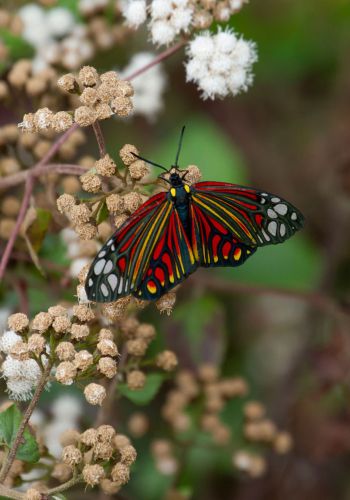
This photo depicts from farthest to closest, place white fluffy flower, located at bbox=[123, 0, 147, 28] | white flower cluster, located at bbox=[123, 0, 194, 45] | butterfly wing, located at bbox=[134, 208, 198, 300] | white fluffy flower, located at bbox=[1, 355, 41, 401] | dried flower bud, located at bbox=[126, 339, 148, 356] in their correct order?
white fluffy flower, located at bbox=[123, 0, 147, 28] < white flower cluster, located at bbox=[123, 0, 194, 45] < dried flower bud, located at bbox=[126, 339, 148, 356] < white fluffy flower, located at bbox=[1, 355, 41, 401] < butterfly wing, located at bbox=[134, 208, 198, 300]

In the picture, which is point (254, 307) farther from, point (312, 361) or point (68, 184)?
point (68, 184)

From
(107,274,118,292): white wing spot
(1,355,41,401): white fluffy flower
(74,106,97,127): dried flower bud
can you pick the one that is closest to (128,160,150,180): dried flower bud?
(74,106,97,127): dried flower bud

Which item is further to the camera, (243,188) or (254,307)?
(254,307)

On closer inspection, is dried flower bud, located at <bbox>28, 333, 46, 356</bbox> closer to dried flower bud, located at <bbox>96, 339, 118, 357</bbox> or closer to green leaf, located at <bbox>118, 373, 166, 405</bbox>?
dried flower bud, located at <bbox>96, 339, 118, 357</bbox>

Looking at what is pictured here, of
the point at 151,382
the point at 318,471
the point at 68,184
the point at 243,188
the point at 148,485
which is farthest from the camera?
the point at 318,471

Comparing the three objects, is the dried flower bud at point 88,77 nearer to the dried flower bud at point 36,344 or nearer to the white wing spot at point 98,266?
the white wing spot at point 98,266

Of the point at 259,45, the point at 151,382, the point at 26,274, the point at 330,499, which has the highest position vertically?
the point at 259,45

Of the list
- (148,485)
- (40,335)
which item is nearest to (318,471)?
(148,485)
